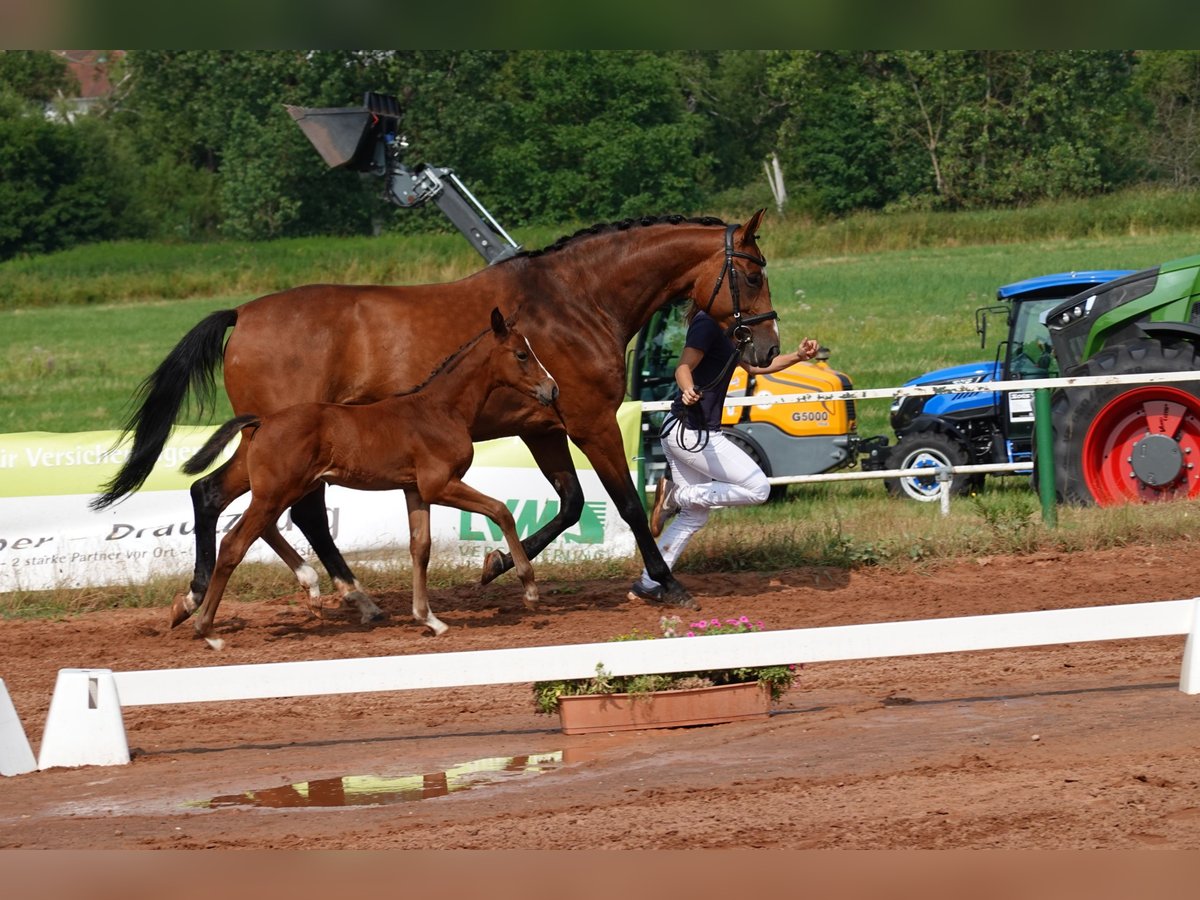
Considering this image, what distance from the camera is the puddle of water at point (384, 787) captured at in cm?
572

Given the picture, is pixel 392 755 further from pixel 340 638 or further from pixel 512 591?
pixel 512 591

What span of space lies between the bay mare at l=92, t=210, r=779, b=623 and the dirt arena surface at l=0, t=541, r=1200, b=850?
96cm

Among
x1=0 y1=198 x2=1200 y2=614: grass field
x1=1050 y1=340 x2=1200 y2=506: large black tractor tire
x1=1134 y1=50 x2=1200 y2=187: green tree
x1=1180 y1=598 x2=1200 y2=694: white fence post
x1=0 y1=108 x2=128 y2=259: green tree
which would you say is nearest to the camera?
x1=1180 y1=598 x2=1200 y2=694: white fence post

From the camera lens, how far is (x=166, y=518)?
436 inches

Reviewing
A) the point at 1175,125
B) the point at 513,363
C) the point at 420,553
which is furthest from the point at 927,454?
the point at 1175,125

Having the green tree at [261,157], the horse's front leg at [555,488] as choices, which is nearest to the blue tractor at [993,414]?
the horse's front leg at [555,488]

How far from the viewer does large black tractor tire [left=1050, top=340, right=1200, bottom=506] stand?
38.3 ft

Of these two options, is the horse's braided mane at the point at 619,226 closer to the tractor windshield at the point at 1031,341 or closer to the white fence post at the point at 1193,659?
the white fence post at the point at 1193,659

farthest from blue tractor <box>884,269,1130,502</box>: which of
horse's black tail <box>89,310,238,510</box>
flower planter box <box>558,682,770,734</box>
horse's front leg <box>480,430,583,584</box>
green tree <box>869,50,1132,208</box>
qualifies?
green tree <box>869,50,1132,208</box>

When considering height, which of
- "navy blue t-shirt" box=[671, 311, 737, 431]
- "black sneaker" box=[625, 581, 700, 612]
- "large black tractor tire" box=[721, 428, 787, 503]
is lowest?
"black sneaker" box=[625, 581, 700, 612]

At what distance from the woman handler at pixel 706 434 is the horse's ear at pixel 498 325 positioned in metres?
1.12

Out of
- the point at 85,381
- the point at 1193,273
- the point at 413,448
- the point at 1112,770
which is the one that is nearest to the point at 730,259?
the point at 413,448

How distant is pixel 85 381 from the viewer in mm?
30203

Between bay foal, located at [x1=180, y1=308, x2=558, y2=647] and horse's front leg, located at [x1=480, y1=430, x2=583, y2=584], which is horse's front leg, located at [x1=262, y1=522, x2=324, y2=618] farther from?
horse's front leg, located at [x1=480, y1=430, x2=583, y2=584]
